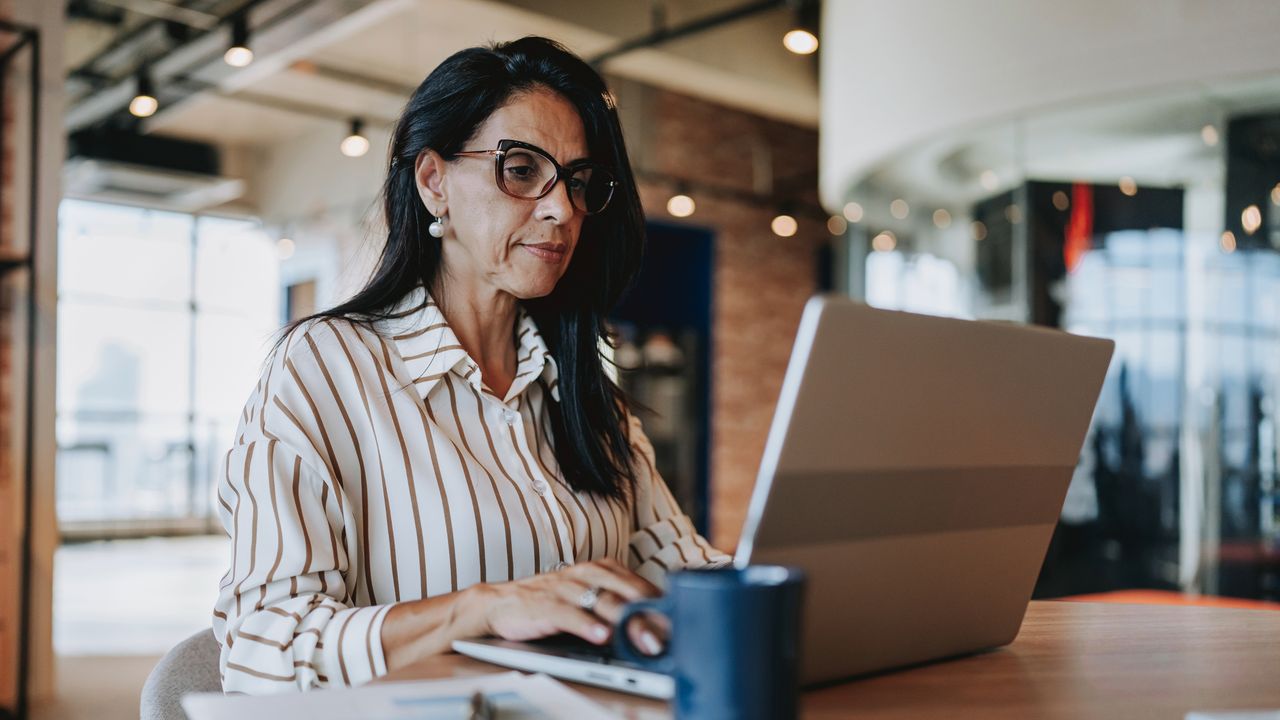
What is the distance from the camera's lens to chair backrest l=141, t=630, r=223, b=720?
3.85 feet

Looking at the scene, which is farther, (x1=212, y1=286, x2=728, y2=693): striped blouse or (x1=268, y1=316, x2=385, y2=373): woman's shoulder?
(x1=268, y1=316, x2=385, y2=373): woman's shoulder

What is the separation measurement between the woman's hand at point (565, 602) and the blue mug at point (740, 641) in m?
0.32

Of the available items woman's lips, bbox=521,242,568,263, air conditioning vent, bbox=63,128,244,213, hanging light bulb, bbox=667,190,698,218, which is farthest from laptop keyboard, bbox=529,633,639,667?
air conditioning vent, bbox=63,128,244,213

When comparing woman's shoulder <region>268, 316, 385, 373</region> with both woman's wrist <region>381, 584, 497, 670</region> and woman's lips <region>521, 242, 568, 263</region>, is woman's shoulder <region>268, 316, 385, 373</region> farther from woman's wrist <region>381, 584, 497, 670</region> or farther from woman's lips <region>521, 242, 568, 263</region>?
woman's wrist <region>381, 584, 497, 670</region>

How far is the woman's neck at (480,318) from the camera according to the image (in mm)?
1659

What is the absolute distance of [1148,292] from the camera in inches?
239

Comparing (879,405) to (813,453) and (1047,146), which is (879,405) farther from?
(1047,146)

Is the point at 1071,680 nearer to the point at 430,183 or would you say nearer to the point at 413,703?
the point at 413,703

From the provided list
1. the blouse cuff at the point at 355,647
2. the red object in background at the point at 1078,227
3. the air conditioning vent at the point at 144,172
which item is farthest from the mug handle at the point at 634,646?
the air conditioning vent at the point at 144,172

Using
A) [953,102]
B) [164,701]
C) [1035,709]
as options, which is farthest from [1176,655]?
[953,102]

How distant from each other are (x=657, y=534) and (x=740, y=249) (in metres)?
8.56

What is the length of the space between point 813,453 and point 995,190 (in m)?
6.19

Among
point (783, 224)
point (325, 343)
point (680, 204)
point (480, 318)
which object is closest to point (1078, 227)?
point (680, 204)

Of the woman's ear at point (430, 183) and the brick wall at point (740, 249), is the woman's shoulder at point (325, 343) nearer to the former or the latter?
the woman's ear at point (430, 183)
